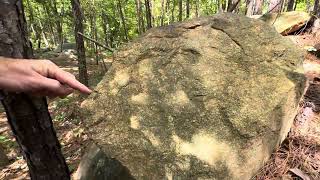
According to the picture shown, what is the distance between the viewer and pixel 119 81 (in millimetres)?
3004

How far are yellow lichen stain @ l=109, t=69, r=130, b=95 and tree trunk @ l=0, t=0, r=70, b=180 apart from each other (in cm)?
64

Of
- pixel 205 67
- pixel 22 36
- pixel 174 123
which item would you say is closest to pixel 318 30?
pixel 205 67

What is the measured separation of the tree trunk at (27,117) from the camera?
2594 mm

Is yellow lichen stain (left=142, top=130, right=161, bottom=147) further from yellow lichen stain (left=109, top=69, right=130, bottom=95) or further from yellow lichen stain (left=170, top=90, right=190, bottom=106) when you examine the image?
yellow lichen stain (left=109, top=69, right=130, bottom=95)

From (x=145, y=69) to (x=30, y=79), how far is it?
159 cm

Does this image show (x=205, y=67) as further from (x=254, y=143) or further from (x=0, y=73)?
(x=0, y=73)

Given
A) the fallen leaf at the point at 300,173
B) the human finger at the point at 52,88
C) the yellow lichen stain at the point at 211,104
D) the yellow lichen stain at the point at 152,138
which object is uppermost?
the human finger at the point at 52,88

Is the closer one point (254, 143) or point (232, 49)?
point (254, 143)

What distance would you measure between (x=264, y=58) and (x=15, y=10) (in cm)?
241

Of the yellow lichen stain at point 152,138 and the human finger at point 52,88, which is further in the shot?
the yellow lichen stain at point 152,138

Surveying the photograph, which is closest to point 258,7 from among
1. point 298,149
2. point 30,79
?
point 298,149

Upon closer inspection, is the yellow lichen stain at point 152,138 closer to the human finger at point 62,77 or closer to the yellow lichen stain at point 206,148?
the yellow lichen stain at point 206,148

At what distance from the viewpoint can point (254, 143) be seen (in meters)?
2.83

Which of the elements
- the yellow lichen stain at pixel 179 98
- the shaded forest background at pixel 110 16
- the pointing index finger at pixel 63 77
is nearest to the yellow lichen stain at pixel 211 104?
the yellow lichen stain at pixel 179 98
